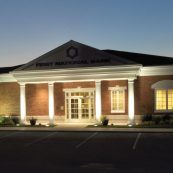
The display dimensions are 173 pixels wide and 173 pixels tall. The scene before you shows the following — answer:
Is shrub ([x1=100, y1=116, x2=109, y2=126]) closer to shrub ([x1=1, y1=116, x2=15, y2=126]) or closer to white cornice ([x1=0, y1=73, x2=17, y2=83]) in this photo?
shrub ([x1=1, y1=116, x2=15, y2=126])

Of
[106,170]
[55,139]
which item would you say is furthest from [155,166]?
[55,139]

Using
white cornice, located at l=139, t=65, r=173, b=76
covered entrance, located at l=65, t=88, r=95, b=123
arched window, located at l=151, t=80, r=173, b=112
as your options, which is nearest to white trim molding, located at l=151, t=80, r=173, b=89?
arched window, located at l=151, t=80, r=173, b=112

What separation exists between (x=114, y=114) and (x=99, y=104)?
1666 millimetres

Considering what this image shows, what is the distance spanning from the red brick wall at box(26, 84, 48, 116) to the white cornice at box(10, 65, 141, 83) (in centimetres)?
125

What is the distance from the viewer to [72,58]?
26.8 metres

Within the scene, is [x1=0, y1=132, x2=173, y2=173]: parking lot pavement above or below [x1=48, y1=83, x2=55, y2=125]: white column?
below

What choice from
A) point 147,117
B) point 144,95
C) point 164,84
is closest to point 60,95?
point 144,95

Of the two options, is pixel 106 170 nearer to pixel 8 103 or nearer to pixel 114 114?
pixel 114 114

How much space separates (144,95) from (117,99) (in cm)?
205

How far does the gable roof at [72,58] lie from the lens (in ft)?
85.3

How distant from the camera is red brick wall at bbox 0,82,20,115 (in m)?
29.2

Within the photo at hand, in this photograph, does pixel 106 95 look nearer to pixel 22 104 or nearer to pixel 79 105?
pixel 79 105

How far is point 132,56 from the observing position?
31984mm

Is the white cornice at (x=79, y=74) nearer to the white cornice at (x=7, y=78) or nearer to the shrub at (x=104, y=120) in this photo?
the white cornice at (x=7, y=78)
